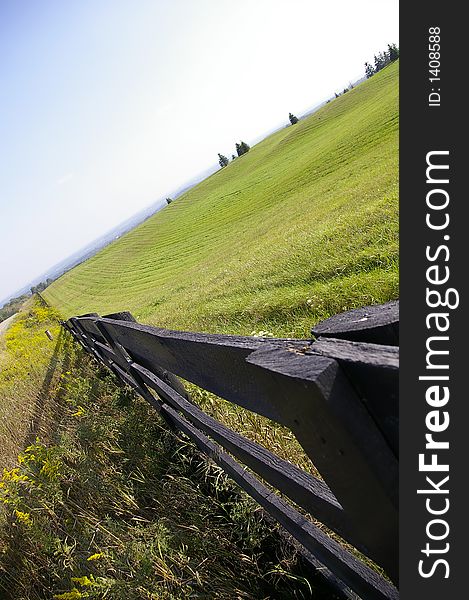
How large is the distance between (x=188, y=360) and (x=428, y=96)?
117cm

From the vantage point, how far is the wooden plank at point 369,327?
889mm

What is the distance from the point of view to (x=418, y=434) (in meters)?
0.87

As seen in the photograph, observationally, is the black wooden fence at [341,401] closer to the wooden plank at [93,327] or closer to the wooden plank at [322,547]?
the wooden plank at [322,547]

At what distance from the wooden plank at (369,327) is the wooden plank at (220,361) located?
85 mm

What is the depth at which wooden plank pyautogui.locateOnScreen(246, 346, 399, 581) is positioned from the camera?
0.85 meters

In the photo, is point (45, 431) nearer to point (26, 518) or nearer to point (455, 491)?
point (26, 518)

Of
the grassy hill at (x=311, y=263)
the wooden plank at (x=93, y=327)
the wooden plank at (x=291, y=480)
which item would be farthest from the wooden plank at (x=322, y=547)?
the grassy hill at (x=311, y=263)

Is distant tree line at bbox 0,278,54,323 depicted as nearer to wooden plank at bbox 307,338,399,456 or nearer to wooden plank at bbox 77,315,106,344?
wooden plank at bbox 77,315,106,344

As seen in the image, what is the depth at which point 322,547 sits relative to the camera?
1.72m

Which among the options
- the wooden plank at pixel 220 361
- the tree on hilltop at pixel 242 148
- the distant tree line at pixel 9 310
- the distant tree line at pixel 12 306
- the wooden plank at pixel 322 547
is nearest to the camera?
the wooden plank at pixel 220 361

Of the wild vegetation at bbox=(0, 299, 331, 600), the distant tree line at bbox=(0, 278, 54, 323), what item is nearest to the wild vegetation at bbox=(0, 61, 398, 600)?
the wild vegetation at bbox=(0, 299, 331, 600)

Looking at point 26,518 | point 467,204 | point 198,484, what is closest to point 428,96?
point 467,204

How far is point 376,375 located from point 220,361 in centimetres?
64

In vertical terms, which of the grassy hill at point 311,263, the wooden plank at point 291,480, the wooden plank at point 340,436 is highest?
the wooden plank at point 340,436
